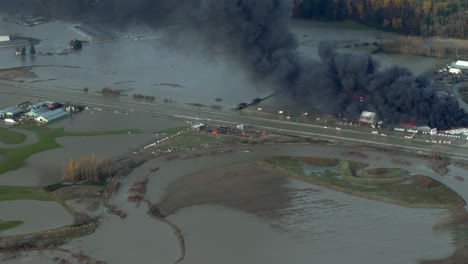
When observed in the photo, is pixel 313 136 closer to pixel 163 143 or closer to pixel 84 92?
pixel 163 143

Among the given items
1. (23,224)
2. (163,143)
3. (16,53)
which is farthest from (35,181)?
(16,53)

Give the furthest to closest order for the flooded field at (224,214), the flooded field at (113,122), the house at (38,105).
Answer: the house at (38,105)
the flooded field at (113,122)
the flooded field at (224,214)

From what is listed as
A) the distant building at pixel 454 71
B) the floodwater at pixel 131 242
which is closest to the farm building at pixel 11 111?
the floodwater at pixel 131 242

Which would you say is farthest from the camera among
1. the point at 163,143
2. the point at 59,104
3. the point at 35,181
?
the point at 59,104

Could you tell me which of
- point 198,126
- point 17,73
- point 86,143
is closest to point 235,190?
point 198,126

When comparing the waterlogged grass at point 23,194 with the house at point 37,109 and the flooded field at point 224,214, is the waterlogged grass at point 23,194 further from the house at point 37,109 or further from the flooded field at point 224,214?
the house at point 37,109

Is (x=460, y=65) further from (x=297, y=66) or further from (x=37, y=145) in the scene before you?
(x=37, y=145)

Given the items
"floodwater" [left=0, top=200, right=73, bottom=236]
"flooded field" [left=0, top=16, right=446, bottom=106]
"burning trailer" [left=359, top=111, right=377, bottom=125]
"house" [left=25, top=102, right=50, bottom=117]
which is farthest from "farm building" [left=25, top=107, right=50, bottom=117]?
"burning trailer" [left=359, top=111, right=377, bottom=125]
